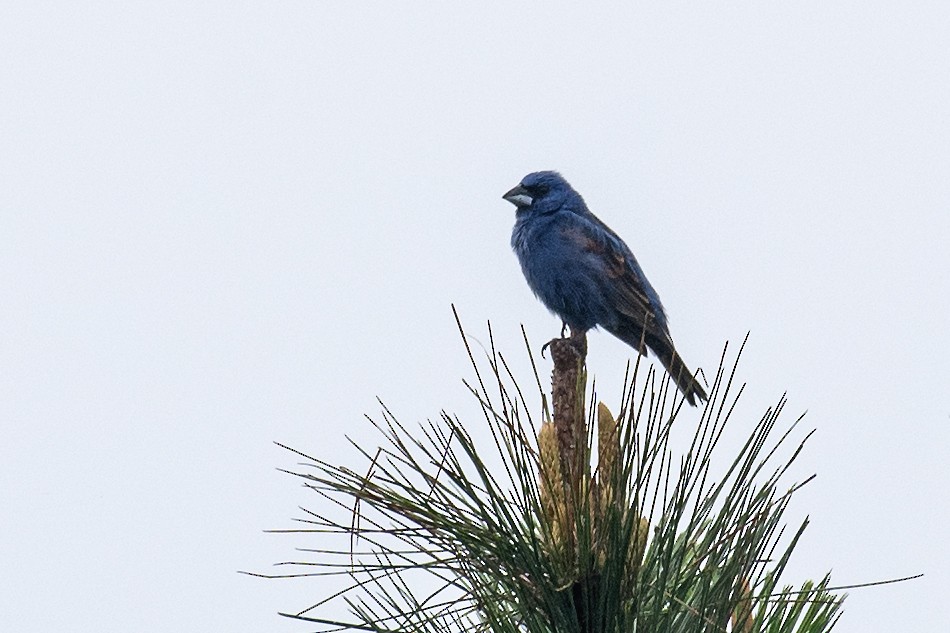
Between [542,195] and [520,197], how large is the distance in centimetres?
13

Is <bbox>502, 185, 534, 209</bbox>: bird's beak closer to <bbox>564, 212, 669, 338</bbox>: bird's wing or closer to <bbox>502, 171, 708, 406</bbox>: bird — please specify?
<bbox>502, 171, 708, 406</bbox>: bird

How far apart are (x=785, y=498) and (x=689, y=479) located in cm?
18

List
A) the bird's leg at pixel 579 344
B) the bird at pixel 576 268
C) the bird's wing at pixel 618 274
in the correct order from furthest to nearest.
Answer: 1. the bird's wing at pixel 618 274
2. the bird at pixel 576 268
3. the bird's leg at pixel 579 344

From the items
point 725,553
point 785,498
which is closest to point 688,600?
point 725,553

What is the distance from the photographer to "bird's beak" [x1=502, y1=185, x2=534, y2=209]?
7457 millimetres

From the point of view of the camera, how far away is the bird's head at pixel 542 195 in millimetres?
7410

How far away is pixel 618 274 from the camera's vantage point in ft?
23.9

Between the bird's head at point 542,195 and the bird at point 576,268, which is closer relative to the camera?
the bird at point 576,268

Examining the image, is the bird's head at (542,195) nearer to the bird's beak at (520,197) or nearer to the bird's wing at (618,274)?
the bird's beak at (520,197)

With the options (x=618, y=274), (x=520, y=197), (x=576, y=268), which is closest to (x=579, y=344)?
(x=576, y=268)

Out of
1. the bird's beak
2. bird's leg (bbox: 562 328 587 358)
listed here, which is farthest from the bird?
bird's leg (bbox: 562 328 587 358)

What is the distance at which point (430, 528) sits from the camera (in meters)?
2.42

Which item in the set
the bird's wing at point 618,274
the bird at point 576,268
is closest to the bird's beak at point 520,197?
the bird at point 576,268

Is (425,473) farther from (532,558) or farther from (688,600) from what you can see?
(688,600)
